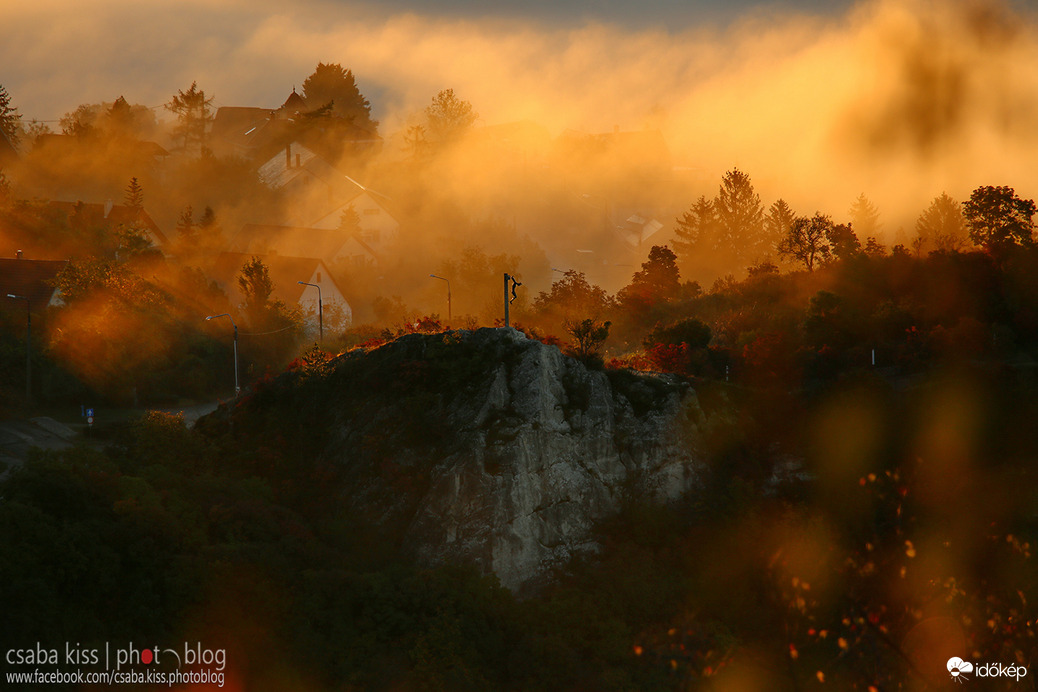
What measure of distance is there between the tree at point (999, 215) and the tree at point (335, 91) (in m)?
114

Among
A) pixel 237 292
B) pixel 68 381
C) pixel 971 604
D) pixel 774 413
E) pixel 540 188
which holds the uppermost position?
pixel 540 188

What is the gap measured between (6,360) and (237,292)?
3129cm

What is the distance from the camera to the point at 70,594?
1812 cm

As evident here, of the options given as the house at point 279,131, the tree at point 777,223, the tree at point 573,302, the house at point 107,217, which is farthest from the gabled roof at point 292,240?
the tree at point 777,223

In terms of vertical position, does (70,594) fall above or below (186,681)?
above

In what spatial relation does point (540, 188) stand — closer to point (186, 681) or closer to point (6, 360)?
point (6, 360)

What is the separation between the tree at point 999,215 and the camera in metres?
45.3

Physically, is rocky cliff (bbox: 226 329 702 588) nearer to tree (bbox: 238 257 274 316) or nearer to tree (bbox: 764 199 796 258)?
tree (bbox: 238 257 274 316)

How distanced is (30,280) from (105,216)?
99.4ft

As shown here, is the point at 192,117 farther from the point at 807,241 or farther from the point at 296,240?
the point at 807,241

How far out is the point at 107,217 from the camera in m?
85.8

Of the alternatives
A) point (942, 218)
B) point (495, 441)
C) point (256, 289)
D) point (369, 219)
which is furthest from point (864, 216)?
point (495, 441)

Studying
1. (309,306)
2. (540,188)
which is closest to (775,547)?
(309,306)

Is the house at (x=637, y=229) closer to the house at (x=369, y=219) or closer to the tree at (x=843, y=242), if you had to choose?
the house at (x=369, y=219)
